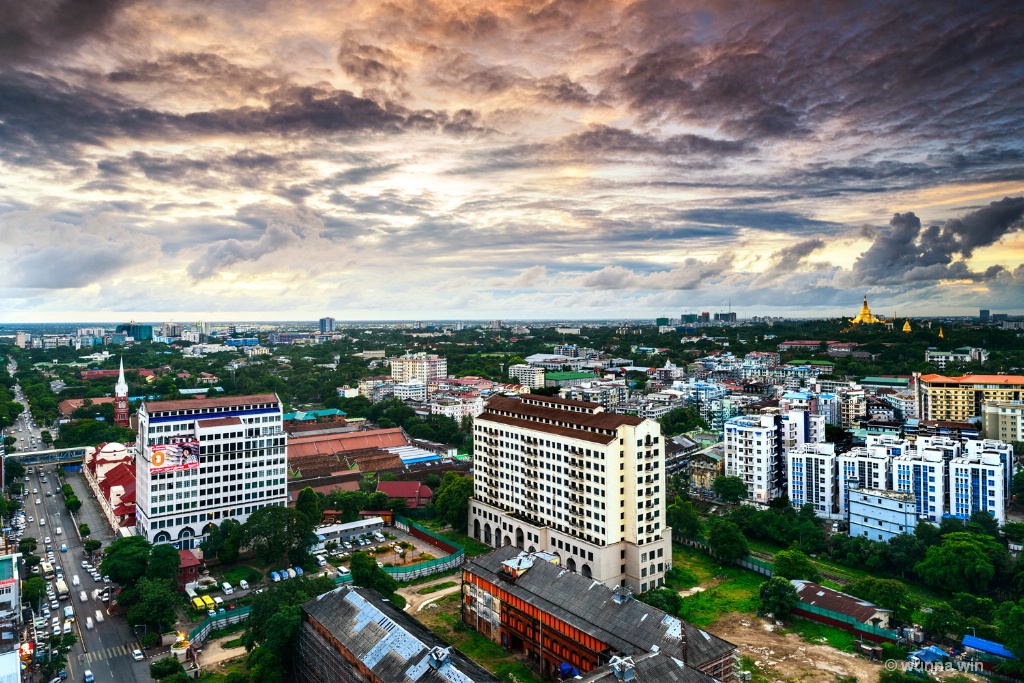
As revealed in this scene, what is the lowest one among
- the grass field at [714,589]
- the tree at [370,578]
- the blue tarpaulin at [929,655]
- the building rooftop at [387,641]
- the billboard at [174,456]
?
the grass field at [714,589]

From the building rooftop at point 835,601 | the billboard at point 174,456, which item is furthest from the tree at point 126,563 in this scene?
the building rooftop at point 835,601

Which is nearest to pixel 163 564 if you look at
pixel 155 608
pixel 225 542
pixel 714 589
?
pixel 155 608

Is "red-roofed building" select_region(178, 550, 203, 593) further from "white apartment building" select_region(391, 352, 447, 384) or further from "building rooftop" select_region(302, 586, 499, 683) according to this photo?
"white apartment building" select_region(391, 352, 447, 384)

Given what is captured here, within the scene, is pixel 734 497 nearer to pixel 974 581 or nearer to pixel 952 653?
pixel 974 581

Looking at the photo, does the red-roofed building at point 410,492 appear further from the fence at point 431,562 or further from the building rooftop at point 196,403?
the building rooftop at point 196,403

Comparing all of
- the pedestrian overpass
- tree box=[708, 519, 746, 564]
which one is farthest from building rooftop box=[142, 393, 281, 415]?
the pedestrian overpass

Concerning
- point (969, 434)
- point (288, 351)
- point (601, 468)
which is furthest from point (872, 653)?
point (288, 351)
